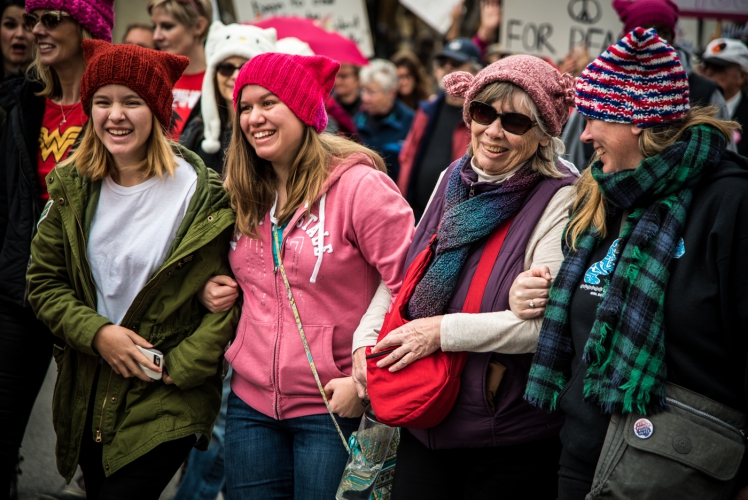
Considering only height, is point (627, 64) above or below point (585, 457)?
above

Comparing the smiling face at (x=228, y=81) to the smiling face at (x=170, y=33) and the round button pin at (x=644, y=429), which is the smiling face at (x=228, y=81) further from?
the round button pin at (x=644, y=429)

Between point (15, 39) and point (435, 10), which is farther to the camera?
point (435, 10)

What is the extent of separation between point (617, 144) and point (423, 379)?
1.02 m

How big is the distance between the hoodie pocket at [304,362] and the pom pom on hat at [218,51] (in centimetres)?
189

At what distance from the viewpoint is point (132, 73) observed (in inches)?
129

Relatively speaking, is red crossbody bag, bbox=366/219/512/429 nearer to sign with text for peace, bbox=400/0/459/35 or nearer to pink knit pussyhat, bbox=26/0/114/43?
pink knit pussyhat, bbox=26/0/114/43

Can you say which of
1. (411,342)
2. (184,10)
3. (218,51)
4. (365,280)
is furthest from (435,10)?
(411,342)

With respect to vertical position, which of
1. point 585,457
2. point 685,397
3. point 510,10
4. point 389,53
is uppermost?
point 510,10

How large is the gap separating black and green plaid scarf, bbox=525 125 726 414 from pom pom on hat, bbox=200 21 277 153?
2784 mm

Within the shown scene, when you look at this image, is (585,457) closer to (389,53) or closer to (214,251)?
(214,251)

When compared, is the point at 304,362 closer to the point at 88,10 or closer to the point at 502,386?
the point at 502,386

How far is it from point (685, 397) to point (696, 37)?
6.66 m

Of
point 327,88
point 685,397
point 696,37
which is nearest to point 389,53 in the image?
point 696,37

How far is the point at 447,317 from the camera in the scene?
106 inches
